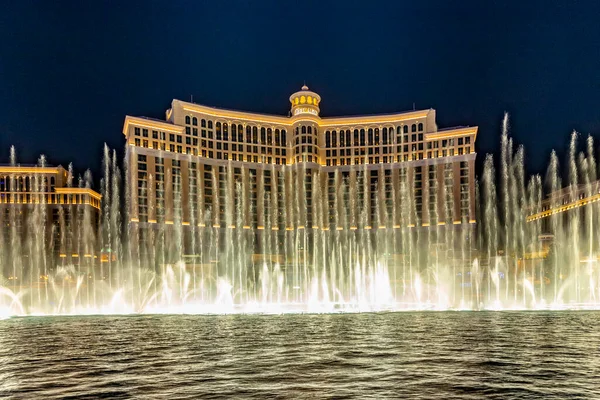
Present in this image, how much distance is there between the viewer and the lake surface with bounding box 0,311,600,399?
1652 cm

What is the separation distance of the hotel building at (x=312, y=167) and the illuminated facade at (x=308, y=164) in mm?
194

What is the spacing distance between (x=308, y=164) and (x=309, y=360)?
92.4 meters

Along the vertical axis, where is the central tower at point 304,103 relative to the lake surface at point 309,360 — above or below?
above

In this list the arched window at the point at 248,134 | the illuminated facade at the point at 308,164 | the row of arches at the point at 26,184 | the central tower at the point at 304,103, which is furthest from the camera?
the row of arches at the point at 26,184

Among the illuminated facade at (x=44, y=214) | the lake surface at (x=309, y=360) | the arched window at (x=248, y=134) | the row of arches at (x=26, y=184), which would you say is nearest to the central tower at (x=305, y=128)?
the arched window at (x=248, y=134)

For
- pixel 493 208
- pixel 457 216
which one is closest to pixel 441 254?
pixel 457 216

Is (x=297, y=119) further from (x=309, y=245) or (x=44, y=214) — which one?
(x=44, y=214)

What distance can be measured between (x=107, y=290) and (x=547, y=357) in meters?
62.1

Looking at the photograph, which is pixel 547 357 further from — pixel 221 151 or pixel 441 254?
pixel 221 151

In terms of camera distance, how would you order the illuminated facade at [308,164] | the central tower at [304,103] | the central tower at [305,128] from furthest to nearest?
the central tower at [304,103] → the central tower at [305,128] → the illuminated facade at [308,164]

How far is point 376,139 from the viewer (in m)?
116

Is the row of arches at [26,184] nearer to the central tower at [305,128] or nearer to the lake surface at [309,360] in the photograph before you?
the central tower at [305,128]

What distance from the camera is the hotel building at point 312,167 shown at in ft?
356

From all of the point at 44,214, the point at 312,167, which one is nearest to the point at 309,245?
the point at 312,167
